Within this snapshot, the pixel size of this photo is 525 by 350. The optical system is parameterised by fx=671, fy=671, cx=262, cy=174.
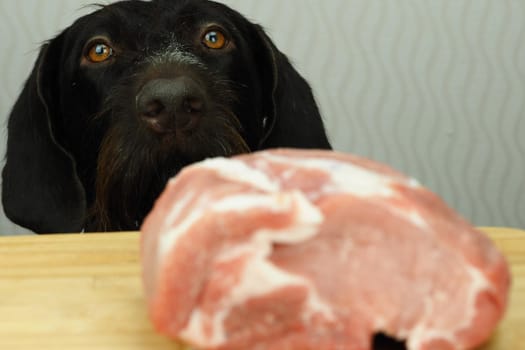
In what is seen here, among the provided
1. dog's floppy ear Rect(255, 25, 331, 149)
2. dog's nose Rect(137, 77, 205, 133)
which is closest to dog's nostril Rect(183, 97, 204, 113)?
dog's nose Rect(137, 77, 205, 133)

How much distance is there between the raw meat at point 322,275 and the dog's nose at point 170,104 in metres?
0.88

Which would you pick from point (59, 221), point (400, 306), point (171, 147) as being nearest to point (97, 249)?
point (400, 306)

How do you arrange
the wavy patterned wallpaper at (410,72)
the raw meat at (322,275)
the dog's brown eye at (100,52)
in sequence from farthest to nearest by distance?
the wavy patterned wallpaper at (410,72)
the dog's brown eye at (100,52)
the raw meat at (322,275)

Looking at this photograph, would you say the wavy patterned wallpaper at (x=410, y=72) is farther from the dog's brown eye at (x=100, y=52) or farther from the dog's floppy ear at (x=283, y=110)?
the dog's brown eye at (x=100, y=52)

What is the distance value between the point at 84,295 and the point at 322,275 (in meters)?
0.30

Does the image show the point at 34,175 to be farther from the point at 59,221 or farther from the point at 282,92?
the point at 282,92

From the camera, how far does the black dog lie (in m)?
1.54

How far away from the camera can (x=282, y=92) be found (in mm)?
2084

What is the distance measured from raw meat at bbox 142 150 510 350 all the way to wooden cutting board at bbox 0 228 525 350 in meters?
0.07

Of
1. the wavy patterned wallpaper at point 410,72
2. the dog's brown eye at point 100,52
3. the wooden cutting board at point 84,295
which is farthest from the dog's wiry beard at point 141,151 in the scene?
the wavy patterned wallpaper at point 410,72

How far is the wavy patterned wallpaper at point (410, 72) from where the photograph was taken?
3350mm

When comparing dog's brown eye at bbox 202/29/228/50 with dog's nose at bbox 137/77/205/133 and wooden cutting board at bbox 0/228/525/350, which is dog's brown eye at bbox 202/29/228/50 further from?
wooden cutting board at bbox 0/228/525/350

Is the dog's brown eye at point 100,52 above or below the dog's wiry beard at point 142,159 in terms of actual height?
above

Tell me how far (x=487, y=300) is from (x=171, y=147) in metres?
1.04
